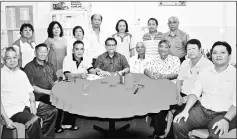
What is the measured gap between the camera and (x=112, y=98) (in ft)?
8.44

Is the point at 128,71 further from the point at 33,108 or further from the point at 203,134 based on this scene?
the point at 203,134

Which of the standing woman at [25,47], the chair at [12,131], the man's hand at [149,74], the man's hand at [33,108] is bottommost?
the chair at [12,131]

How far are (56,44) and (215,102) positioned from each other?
2840mm

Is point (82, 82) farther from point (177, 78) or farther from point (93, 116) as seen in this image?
point (177, 78)

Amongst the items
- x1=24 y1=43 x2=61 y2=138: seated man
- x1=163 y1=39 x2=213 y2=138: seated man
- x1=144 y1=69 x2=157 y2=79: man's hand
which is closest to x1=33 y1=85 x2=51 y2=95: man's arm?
x1=24 y1=43 x2=61 y2=138: seated man

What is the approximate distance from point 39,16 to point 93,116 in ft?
Answer: 13.7

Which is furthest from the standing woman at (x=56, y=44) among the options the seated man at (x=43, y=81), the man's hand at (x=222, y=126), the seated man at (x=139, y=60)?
the man's hand at (x=222, y=126)

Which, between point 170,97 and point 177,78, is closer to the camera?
point 170,97

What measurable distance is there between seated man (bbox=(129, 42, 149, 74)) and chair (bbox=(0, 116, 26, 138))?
1991 millimetres

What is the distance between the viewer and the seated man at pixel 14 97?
281 centimetres

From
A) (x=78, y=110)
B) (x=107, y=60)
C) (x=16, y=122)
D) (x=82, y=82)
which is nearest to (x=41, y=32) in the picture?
(x=107, y=60)

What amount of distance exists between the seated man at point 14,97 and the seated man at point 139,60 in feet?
5.80

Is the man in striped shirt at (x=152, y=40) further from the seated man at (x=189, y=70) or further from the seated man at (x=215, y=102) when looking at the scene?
the seated man at (x=215, y=102)

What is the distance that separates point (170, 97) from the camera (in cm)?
271
